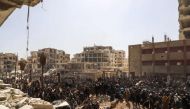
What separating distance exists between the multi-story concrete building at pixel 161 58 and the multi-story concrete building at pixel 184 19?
9.03 m

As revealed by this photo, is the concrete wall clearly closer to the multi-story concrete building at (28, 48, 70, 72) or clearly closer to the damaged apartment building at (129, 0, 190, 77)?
the damaged apartment building at (129, 0, 190, 77)

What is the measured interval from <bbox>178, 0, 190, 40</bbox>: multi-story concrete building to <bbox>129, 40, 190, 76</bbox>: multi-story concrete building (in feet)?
29.6

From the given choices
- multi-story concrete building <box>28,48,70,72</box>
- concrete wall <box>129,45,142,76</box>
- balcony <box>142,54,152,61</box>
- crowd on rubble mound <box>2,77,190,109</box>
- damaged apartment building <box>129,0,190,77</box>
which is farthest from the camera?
multi-story concrete building <box>28,48,70,72</box>

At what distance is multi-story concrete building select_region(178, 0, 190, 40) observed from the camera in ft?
196

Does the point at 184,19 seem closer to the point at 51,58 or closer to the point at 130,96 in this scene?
the point at 130,96

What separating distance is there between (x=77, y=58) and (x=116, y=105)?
8026cm

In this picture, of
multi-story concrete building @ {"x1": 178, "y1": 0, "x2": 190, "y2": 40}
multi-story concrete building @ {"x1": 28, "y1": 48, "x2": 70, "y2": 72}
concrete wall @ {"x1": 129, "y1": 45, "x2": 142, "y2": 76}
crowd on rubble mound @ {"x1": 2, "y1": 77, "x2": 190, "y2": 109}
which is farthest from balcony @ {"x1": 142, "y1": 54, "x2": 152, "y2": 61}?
multi-story concrete building @ {"x1": 28, "y1": 48, "x2": 70, "y2": 72}

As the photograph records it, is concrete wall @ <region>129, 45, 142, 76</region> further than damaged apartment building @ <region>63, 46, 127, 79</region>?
No

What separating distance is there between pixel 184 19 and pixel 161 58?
37.5 ft

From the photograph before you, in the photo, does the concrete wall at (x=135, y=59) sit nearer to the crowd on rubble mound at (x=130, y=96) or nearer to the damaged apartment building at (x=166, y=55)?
the damaged apartment building at (x=166, y=55)

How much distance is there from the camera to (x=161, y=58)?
52938mm

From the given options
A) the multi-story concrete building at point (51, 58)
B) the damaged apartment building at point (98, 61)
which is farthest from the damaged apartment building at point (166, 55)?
the multi-story concrete building at point (51, 58)

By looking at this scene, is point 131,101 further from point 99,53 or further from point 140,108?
point 99,53

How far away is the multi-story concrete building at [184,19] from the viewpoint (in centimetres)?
5983
